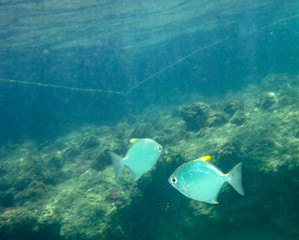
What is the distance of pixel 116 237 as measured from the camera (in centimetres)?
539

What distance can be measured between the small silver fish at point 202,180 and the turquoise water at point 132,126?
288cm

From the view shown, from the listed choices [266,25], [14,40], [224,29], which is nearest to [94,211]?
[14,40]

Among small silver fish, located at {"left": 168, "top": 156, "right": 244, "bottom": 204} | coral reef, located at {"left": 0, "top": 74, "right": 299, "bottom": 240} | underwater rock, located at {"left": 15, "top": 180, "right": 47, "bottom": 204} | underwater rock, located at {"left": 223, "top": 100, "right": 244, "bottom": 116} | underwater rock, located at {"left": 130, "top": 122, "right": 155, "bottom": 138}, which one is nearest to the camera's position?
small silver fish, located at {"left": 168, "top": 156, "right": 244, "bottom": 204}

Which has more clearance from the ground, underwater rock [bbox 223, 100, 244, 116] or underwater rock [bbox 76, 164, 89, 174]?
underwater rock [bbox 223, 100, 244, 116]

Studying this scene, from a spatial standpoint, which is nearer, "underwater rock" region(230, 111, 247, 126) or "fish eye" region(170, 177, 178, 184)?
"fish eye" region(170, 177, 178, 184)

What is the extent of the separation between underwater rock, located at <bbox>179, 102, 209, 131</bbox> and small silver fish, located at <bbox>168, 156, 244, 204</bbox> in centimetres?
652

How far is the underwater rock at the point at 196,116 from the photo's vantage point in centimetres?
975

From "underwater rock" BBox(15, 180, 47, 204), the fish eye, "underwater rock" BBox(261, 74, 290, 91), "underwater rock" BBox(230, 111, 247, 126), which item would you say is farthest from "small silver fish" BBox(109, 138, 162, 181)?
"underwater rock" BBox(261, 74, 290, 91)

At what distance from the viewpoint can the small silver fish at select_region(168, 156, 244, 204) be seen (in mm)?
3295

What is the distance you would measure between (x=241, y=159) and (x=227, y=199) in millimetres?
1372

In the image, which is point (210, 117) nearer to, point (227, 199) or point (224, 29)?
point (227, 199)

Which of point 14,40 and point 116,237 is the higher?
point 14,40

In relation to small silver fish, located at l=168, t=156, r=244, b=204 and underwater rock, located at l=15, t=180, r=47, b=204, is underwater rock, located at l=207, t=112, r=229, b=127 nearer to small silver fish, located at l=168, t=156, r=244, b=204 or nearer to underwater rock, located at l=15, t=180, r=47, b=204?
small silver fish, located at l=168, t=156, r=244, b=204

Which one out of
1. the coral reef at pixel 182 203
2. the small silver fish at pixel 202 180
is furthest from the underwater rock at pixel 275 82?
the small silver fish at pixel 202 180
